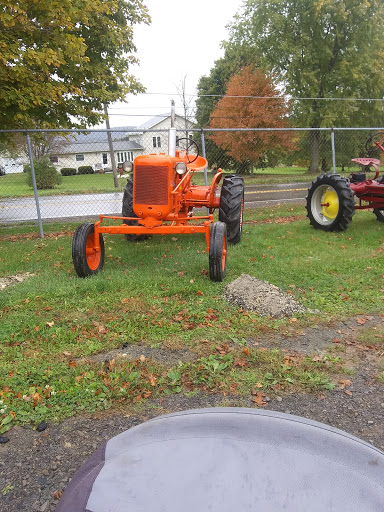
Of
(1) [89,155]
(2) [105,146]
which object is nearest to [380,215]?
(1) [89,155]

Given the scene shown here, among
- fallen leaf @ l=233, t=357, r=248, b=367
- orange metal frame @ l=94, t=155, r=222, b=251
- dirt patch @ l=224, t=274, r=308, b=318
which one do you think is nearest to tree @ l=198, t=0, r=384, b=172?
orange metal frame @ l=94, t=155, r=222, b=251

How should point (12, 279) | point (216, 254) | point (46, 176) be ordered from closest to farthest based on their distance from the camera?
point (216, 254) < point (12, 279) < point (46, 176)

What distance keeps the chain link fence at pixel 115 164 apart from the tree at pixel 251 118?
0.07 metres

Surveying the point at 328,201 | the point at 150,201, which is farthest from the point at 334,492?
the point at 328,201

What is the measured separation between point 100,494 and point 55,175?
2376 centimetres

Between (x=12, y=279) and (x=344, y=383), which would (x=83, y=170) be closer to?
(x=12, y=279)

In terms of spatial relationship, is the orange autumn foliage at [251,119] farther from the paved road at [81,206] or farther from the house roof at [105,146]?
the paved road at [81,206]

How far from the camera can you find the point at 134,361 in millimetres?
3500

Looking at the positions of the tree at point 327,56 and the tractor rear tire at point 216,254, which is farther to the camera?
the tree at point 327,56

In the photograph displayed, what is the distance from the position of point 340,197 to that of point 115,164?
19559 mm

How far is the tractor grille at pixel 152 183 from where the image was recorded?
560cm

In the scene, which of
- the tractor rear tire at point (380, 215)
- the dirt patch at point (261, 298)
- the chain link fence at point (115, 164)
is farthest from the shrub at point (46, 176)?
the dirt patch at point (261, 298)

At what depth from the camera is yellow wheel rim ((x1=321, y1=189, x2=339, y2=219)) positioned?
8281 millimetres

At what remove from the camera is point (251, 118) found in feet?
79.3
